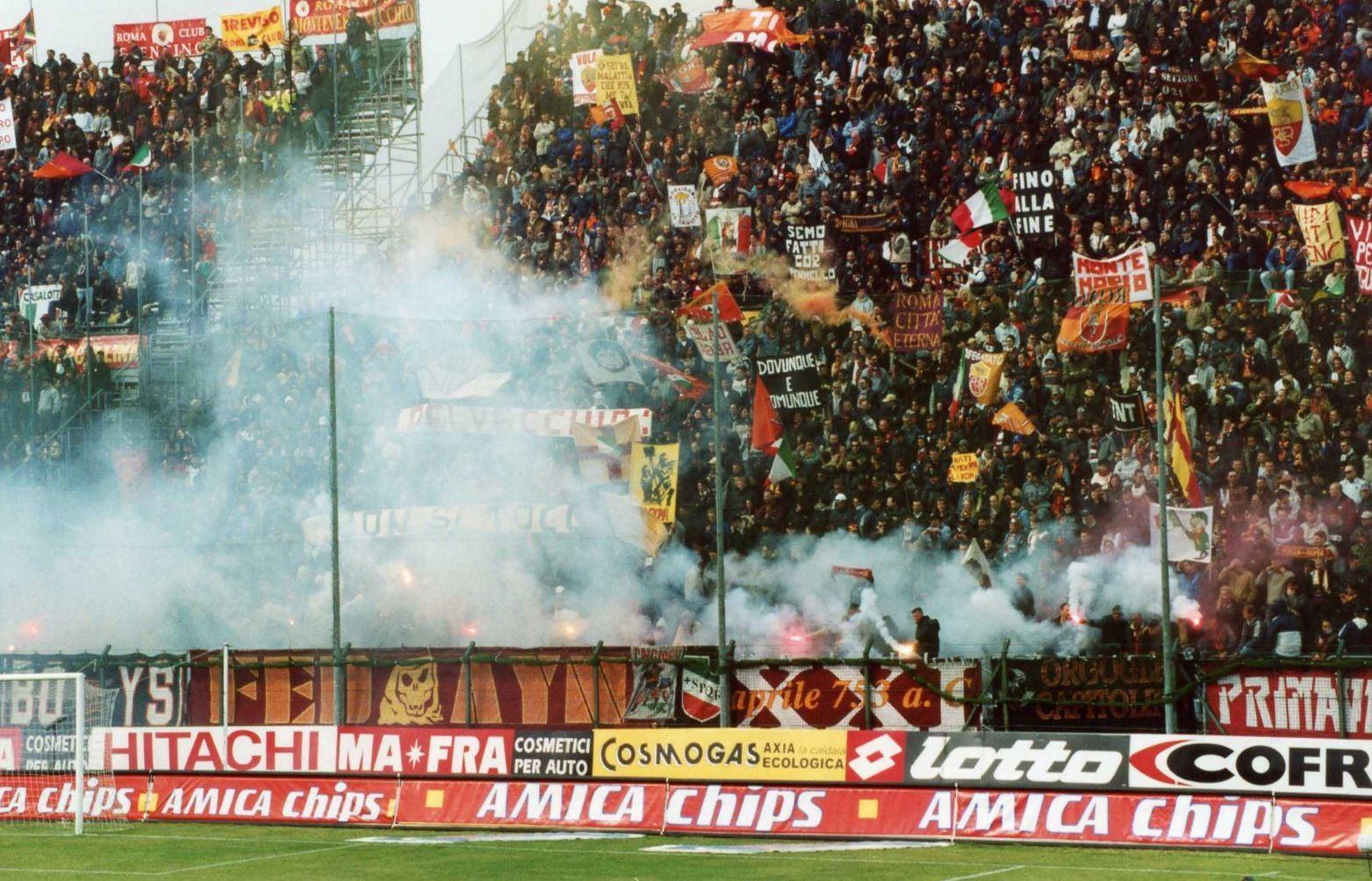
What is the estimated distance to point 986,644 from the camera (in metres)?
20.4

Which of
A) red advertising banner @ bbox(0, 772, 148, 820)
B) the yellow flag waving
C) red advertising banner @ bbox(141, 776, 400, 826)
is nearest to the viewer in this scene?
red advertising banner @ bbox(141, 776, 400, 826)

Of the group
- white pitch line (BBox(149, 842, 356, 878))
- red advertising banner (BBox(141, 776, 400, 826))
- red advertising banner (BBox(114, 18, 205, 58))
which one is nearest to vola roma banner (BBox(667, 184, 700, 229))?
red advertising banner (BBox(141, 776, 400, 826))

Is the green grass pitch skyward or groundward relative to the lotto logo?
groundward

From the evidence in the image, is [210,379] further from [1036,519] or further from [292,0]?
[1036,519]

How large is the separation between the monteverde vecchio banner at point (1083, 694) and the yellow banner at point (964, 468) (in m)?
4.21

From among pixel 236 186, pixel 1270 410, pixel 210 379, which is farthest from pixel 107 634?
pixel 1270 410

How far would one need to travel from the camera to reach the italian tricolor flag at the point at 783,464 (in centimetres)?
2427

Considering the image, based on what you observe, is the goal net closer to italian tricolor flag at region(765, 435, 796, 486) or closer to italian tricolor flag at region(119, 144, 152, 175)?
italian tricolor flag at region(765, 435, 796, 486)

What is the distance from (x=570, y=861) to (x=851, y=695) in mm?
4796

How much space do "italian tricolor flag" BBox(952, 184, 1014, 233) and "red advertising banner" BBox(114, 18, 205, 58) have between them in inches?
798

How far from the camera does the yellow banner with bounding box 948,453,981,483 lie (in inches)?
915

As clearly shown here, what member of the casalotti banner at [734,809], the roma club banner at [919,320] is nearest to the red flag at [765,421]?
the roma club banner at [919,320]

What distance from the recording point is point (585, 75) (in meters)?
32.6

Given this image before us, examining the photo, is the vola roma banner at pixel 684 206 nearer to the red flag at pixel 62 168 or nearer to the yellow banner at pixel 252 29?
the yellow banner at pixel 252 29
